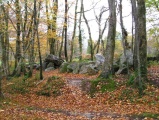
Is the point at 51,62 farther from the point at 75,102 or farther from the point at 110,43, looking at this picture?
the point at 75,102

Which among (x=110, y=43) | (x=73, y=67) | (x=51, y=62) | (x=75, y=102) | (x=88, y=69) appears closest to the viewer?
(x=75, y=102)

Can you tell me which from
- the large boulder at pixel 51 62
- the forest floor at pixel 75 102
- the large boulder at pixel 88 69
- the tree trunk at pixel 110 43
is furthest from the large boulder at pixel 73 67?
the tree trunk at pixel 110 43

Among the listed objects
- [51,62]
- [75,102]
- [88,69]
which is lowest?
[75,102]

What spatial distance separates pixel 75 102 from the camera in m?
14.6

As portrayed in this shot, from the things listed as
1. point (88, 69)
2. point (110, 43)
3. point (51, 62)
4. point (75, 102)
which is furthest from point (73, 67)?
point (75, 102)

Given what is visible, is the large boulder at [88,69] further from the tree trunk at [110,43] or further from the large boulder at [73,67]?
the tree trunk at [110,43]

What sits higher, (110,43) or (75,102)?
(110,43)

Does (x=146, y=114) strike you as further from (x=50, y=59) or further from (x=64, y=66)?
(x=50, y=59)

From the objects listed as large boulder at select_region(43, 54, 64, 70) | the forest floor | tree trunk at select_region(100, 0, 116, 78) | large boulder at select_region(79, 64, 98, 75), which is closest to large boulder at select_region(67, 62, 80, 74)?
large boulder at select_region(79, 64, 98, 75)

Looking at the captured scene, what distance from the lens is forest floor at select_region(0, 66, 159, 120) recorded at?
35.1ft

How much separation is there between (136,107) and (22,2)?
47.9ft

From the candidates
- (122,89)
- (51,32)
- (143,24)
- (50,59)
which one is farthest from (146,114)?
(50,59)

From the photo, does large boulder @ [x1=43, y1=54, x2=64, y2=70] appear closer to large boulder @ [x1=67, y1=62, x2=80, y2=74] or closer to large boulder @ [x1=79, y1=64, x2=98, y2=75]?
large boulder @ [x1=67, y1=62, x2=80, y2=74]

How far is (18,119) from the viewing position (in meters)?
9.91
